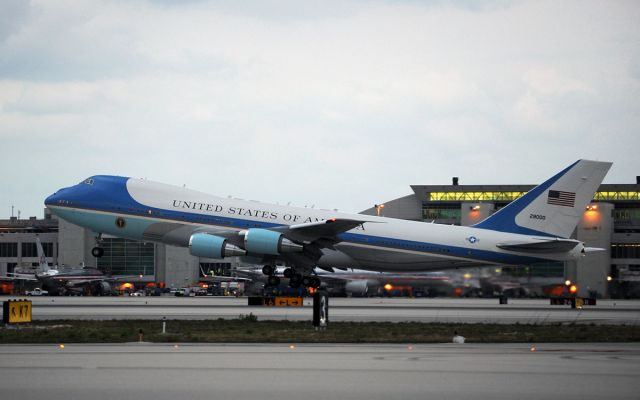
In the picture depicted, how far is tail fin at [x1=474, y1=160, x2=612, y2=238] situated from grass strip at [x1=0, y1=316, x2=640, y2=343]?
17.1m

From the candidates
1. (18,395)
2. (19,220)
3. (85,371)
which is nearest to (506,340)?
(85,371)

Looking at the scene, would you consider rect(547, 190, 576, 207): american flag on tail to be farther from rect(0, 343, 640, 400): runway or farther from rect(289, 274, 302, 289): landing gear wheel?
rect(0, 343, 640, 400): runway

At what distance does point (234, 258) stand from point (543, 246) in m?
56.5

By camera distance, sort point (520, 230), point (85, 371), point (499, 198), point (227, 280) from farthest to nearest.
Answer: point (499, 198)
point (227, 280)
point (520, 230)
point (85, 371)

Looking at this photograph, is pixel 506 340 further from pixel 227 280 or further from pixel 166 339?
pixel 227 280

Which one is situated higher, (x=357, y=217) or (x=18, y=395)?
(x=357, y=217)

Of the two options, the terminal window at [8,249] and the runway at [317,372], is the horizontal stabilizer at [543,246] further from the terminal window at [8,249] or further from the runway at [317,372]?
the terminal window at [8,249]

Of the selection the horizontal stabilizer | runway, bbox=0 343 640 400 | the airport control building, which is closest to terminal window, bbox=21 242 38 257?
the airport control building

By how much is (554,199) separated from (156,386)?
4009cm

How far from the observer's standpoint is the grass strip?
2759cm

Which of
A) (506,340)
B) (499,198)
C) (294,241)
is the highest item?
(499,198)

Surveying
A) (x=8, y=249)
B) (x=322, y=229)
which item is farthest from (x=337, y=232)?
(x=8, y=249)

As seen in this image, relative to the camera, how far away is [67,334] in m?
29.1

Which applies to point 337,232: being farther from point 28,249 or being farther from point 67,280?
point 28,249
